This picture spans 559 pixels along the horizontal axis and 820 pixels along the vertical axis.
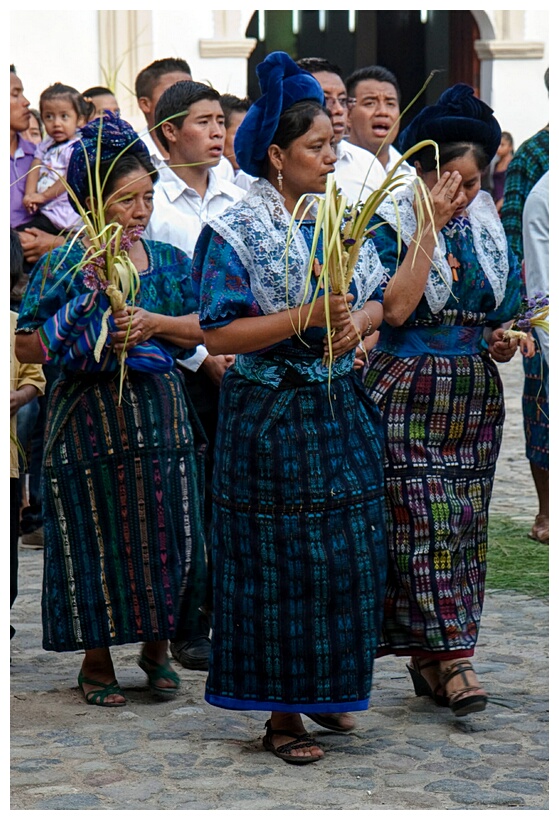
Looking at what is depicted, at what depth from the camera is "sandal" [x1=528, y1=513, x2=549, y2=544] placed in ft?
25.4

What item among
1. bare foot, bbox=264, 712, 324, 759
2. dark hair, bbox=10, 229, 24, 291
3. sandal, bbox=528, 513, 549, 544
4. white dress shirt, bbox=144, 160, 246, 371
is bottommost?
sandal, bbox=528, 513, 549, 544

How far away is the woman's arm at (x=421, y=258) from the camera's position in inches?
183

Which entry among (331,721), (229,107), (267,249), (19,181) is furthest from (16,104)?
(331,721)

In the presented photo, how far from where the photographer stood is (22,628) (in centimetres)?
621

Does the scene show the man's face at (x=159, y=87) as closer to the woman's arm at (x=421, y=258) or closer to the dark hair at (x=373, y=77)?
the dark hair at (x=373, y=77)

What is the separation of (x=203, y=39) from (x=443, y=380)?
14553mm

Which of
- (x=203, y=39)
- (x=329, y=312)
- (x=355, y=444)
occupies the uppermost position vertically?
(x=203, y=39)

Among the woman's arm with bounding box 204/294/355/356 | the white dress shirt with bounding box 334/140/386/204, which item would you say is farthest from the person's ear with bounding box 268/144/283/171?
the white dress shirt with bounding box 334/140/386/204

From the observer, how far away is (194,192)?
6.01m

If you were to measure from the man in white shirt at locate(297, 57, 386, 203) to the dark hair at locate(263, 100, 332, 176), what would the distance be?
102 inches

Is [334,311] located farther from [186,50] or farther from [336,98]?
[186,50]

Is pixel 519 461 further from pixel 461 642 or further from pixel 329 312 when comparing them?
pixel 329 312

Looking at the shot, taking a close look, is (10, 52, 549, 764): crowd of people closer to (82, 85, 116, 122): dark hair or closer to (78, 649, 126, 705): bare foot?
(78, 649, 126, 705): bare foot

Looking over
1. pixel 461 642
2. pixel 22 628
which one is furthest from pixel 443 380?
pixel 22 628
